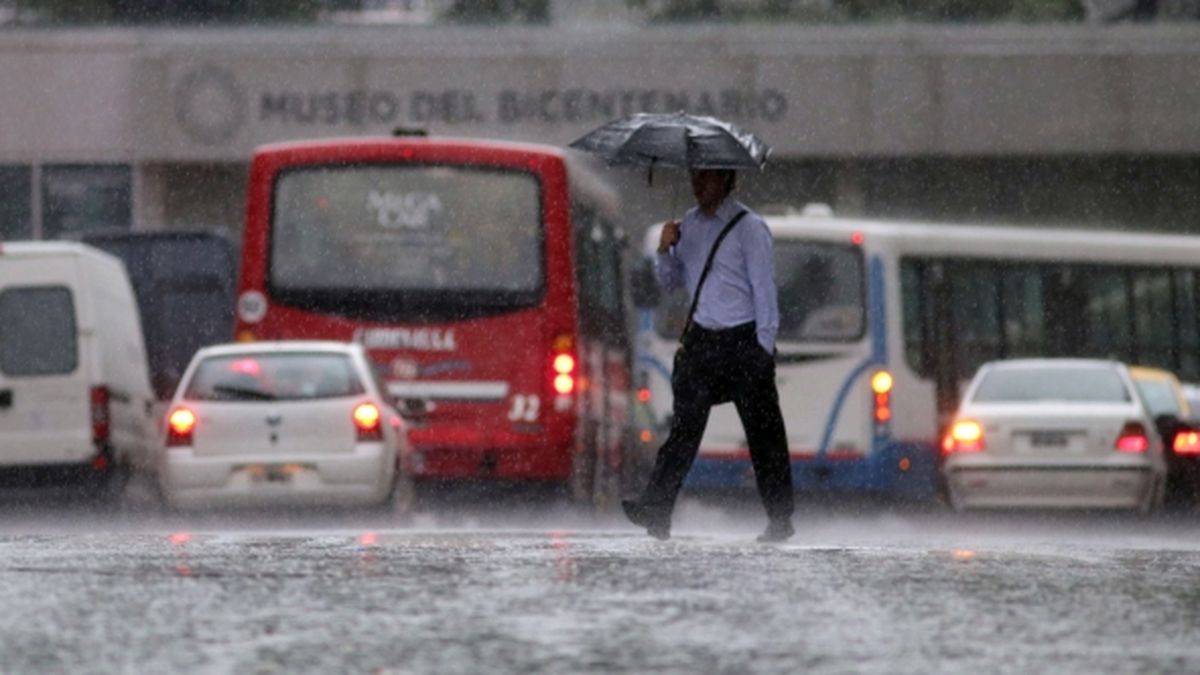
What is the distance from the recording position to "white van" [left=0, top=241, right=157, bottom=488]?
2302cm

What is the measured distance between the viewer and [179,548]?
12.9 meters

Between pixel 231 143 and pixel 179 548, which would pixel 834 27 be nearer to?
pixel 231 143

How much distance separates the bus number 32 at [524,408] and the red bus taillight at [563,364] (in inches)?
8.0

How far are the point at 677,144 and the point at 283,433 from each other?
7177mm

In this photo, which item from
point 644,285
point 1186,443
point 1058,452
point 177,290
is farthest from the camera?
point 177,290

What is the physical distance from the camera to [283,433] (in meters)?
20.5

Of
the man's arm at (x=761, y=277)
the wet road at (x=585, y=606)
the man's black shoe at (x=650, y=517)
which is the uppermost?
the man's arm at (x=761, y=277)

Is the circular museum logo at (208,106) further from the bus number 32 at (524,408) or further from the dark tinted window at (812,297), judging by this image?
the bus number 32 at (524,408)

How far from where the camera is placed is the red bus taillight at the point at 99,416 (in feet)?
75.8

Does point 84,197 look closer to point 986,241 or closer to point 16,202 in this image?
point 16,202

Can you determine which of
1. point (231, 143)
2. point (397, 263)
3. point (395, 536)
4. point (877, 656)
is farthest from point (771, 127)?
point (877, 656)

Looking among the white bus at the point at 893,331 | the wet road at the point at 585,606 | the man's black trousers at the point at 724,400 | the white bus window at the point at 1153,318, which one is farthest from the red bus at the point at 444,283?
the man's black trousers at the point at 724,400

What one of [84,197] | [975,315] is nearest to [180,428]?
[975,315]

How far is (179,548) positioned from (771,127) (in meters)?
33.8
